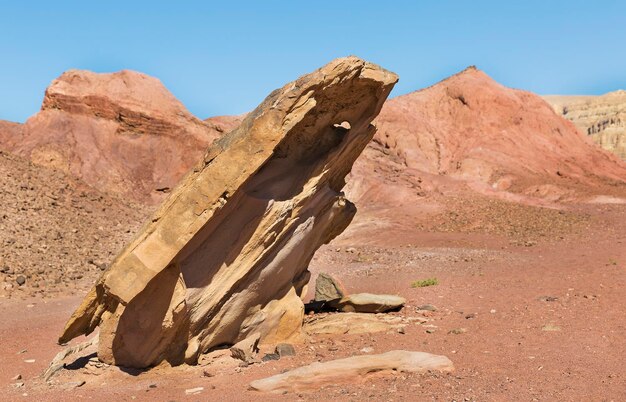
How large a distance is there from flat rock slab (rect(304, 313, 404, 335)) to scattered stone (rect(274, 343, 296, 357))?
4.38 ft

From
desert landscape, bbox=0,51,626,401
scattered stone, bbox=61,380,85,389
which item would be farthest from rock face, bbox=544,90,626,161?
scattered stone, bbox=61,380,85,389

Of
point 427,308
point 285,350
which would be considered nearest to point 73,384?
point 285,350

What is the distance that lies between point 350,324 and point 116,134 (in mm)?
27540

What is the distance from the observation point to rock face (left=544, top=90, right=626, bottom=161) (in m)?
76.6

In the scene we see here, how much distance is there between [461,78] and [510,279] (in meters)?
35.8

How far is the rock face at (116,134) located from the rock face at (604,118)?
185 feet

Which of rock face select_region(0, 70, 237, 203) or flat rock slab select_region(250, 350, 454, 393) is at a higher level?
rock face select_region(0, 70, 237, 203)

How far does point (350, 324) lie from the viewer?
39.0 feet

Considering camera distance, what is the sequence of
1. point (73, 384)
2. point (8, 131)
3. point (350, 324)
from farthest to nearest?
point (8, 131) → point (350, 324) → point (73, 384)

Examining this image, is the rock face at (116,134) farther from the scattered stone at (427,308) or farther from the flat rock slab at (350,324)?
the flat rock slab at (350,324)

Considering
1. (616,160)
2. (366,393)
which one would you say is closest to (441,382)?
(366,393)

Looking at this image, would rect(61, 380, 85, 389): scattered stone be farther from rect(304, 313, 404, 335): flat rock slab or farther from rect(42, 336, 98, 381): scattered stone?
rect(304, 313, 404, 335): flat rock slab

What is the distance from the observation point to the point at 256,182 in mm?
10227

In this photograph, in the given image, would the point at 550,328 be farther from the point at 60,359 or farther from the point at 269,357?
the point at 60,359
